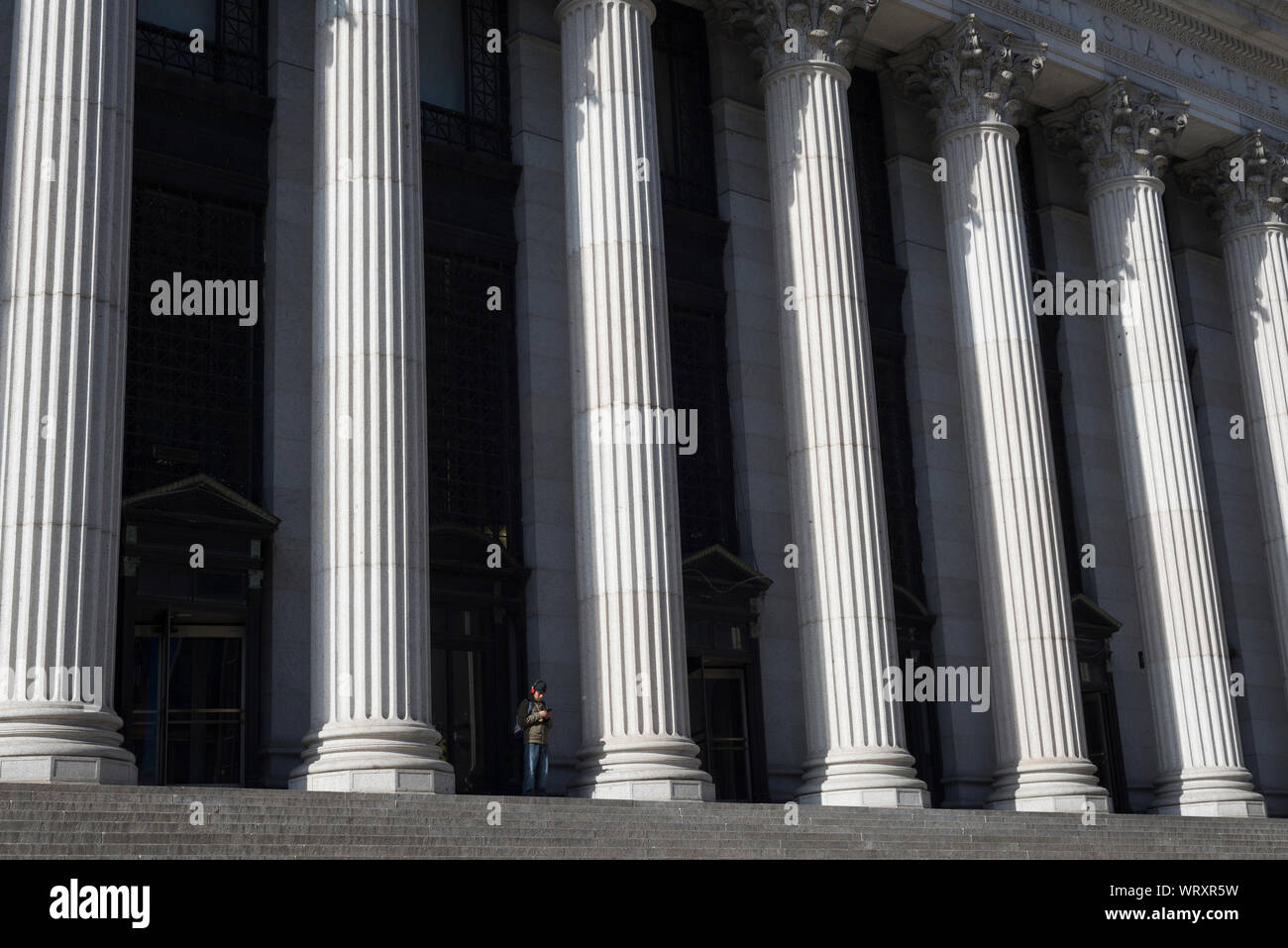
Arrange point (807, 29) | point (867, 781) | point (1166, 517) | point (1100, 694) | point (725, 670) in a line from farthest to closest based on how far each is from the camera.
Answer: point (1100, 694) < point (1166, 517) < point (725, 670) < point (807, 29) < point (867, 781)

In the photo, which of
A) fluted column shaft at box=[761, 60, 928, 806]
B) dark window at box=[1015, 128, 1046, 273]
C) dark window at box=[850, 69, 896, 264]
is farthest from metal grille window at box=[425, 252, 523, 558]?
dark window at box=[1015, 128, 1046, 273]

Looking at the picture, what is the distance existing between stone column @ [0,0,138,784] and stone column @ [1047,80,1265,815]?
2252 centimetres

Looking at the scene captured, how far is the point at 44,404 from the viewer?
68.8 feet

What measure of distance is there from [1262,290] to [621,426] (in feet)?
69.3

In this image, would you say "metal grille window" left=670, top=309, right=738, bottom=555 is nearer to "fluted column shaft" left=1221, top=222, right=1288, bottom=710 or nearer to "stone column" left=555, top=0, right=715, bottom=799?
"stone column" left=555, top=0, right=715, bottom=799

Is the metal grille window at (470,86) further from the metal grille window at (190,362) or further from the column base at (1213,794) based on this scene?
the column base at (1213,794)

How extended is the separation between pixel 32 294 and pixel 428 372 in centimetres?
963

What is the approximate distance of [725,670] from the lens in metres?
32.2

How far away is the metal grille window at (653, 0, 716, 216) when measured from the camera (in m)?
34.6

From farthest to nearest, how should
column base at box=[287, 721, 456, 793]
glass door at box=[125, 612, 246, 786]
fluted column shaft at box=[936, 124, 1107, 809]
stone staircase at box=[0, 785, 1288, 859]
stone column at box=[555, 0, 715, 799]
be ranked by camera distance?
1. fluted column shaft at box=[936, 124, 1107, 809]
2. glass door at box=[125, 612, 246, 786]
3. stone column at box=[555, 0, 715, 799]
4. column base at box=[287, 721, 456, 793]
5. stone staircase at box=[0, 785, 1288, 859]

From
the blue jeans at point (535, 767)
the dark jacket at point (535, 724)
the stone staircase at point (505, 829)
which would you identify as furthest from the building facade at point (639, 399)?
the stone staircase at point (505, 829)

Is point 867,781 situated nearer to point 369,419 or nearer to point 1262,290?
point 369,419

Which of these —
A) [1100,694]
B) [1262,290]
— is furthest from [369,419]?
[1262,290]

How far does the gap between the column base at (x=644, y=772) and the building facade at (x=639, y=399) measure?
0.08m
